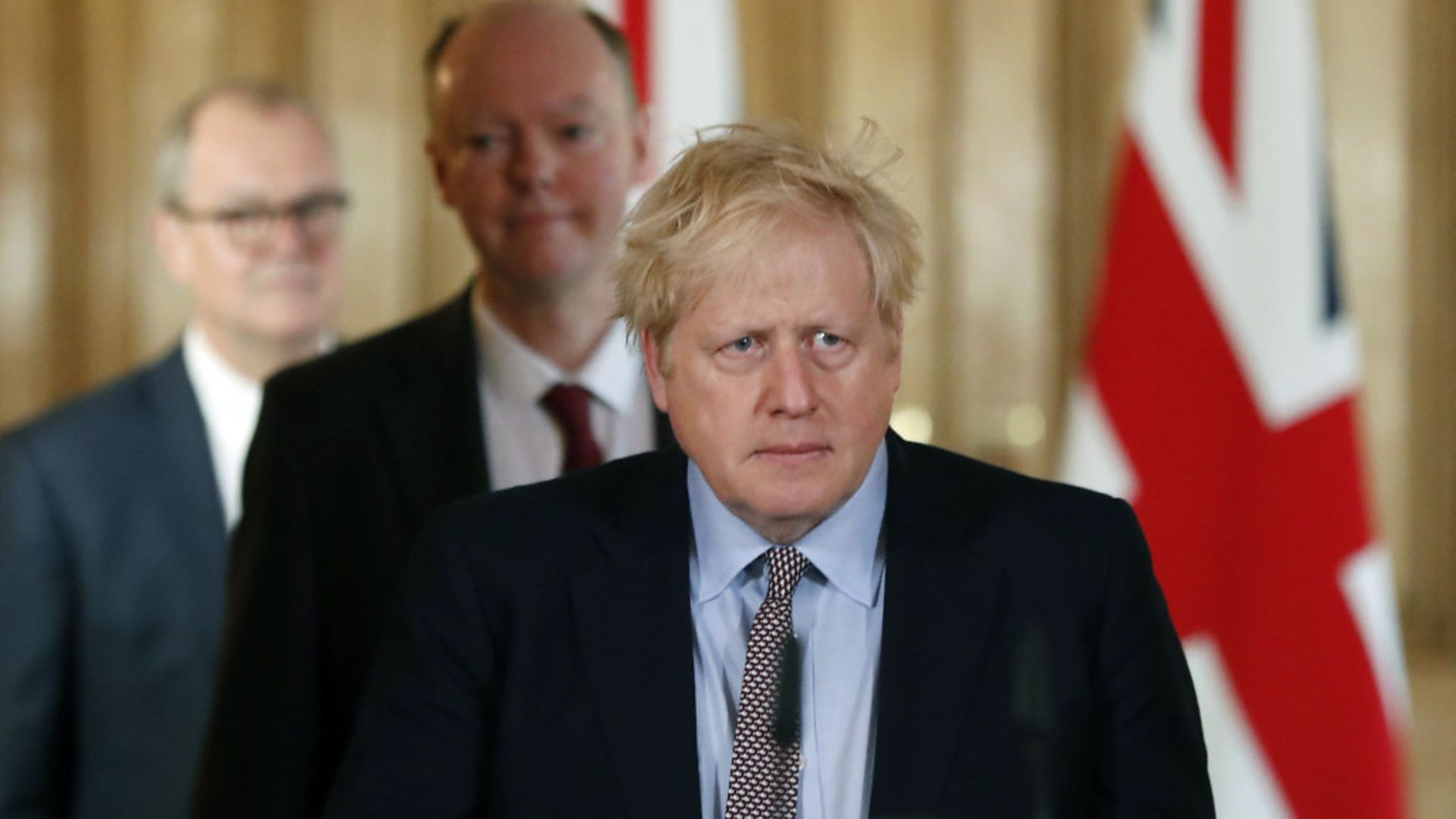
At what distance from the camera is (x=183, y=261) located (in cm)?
321

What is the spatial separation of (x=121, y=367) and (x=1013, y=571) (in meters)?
2.40

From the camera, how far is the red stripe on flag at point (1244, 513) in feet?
9.73

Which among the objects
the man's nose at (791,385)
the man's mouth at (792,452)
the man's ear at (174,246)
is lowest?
the man's mouth at (792,452)

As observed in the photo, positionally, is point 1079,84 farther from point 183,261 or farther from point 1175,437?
point 183,261

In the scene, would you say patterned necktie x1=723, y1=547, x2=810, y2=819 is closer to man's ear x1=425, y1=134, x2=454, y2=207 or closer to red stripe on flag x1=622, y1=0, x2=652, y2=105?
man's ear x1=425, y1=134, x2=454, y2=207

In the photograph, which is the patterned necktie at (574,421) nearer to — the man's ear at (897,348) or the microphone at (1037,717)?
the man's ear at (897,348)

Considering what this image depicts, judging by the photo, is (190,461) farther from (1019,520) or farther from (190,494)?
(1019,520)

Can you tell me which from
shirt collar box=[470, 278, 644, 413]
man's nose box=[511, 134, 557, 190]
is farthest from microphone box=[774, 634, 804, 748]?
man's nose box=[511, 134, 557, 190]

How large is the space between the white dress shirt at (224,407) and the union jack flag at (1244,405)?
160cm

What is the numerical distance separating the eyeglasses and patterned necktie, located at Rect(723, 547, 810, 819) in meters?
1.79

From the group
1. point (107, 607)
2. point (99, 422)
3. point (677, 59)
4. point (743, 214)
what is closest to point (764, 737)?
point (743, 214)

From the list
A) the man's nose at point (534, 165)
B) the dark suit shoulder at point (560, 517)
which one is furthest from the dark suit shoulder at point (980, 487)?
the man's nose at point (534, 165)

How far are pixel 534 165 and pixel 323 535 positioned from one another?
70cm

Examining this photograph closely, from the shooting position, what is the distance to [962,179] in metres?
3.80
